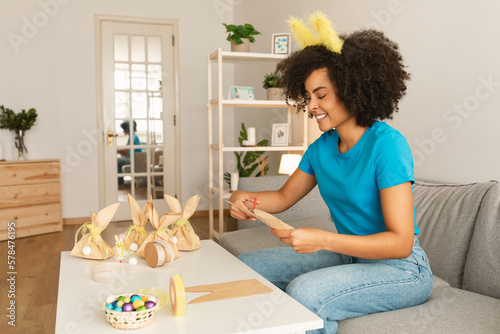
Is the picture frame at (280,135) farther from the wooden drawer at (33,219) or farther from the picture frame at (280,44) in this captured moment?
the wooden drawer at (33,219)

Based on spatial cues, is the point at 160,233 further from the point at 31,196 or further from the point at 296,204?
the point at 31,196

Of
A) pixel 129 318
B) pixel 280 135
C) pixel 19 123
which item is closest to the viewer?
pixel 129 318

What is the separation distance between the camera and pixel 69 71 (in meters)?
5.02

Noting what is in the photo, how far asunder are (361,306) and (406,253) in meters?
0.20

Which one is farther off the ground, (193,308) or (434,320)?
(193,308)

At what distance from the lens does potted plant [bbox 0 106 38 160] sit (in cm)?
461

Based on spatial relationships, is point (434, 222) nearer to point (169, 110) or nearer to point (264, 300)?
point (264, 300)

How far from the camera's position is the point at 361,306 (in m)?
1.35

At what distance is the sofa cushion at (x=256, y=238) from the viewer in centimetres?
240

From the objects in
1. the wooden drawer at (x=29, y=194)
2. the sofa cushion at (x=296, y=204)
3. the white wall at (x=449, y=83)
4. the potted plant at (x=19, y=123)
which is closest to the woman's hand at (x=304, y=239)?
the white wall at (x=449, y=83)

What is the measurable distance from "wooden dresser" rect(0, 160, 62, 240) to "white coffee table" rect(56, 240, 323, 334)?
3265 millimetres

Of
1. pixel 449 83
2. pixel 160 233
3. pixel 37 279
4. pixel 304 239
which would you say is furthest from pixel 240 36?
pixel 304 239

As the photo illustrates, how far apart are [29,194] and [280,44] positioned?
272 centimetres

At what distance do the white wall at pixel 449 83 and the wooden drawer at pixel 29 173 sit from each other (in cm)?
323
